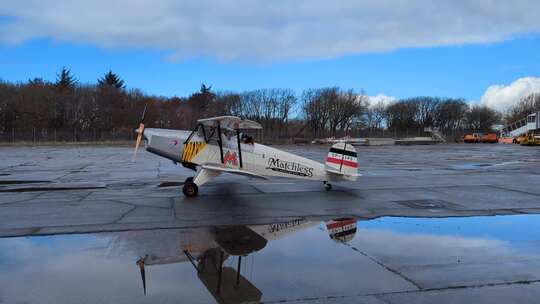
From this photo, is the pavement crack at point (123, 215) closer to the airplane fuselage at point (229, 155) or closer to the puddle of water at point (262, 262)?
the puddle of water at point (262, 262)

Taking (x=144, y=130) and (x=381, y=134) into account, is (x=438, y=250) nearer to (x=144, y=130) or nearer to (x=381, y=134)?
(x=144, y=130)

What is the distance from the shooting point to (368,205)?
11.3 m

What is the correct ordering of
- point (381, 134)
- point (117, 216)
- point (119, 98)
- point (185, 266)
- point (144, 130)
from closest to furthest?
1. point (185, 266)
2. point (117, 216)
3. point (144, 130)
4. point (119, 98)
5. point (381, 134)

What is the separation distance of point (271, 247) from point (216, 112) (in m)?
89.2

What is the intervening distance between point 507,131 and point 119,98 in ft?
250

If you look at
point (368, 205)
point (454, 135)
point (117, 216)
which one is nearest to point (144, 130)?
point (117, 216)

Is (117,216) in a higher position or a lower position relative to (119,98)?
lower

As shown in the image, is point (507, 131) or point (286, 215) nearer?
point (286, 215)

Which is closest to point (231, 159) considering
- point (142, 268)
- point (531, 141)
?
point (142, 268)

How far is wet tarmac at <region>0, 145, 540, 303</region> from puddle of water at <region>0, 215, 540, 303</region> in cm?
2

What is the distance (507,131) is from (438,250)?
3885 inches

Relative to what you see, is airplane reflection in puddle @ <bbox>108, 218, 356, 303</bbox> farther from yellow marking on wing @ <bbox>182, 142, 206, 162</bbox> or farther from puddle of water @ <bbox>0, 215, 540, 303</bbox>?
yellow marking on wing @ <bbox>182, 142, 206, 162</bbox>

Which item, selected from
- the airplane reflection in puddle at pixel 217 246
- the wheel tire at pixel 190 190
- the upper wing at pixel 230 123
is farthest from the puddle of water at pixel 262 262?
the upper wing at pixel 230 123

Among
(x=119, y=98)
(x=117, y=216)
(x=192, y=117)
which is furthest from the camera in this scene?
(x=192, y=117)
